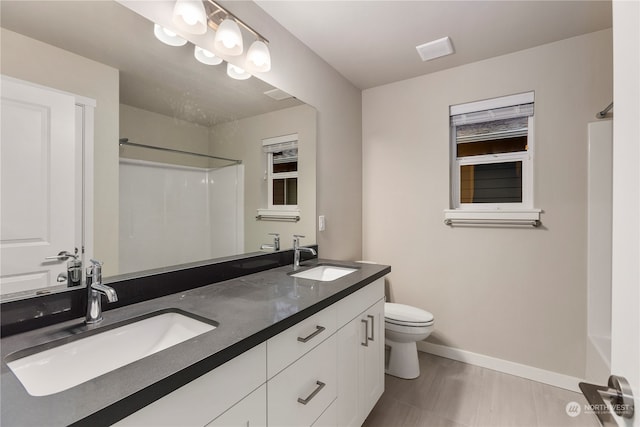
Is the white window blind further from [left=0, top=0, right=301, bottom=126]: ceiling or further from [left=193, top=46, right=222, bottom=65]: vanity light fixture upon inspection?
[left=193, top=46, right=222, bottom=65]: vanity light fixture

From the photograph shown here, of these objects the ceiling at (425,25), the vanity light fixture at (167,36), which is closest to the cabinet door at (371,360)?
the vanity light fixture at (167,36)

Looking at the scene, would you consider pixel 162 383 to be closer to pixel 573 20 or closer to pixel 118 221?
pixel 118 221

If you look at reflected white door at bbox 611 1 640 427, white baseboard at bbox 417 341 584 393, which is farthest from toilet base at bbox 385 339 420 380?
reflected white door at bbox 611 1 640 427

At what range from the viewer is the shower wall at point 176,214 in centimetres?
116

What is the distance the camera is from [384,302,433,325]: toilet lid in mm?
2064

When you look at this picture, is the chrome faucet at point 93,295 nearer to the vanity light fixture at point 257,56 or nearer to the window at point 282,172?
the window at point 282,172

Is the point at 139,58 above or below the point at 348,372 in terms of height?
above

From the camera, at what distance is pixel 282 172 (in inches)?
76.7

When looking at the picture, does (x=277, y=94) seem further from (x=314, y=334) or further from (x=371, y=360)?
(x=371, y=360)

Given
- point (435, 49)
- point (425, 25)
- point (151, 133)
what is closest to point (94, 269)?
point (151, 133)

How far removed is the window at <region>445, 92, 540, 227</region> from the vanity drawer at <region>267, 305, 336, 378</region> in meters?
1.62

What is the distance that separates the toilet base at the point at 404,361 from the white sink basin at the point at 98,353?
1.69m

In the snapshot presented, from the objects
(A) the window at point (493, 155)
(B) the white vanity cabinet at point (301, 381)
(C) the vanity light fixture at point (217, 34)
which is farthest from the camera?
(A) the window at point (493, 155)

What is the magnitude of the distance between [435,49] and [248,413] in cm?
240
